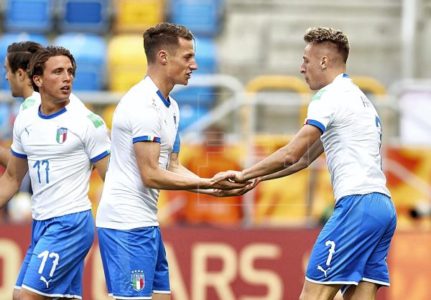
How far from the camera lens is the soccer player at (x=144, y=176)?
8.27m

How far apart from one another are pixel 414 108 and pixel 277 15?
2612 mm

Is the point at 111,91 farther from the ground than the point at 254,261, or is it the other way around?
the point at 111,91

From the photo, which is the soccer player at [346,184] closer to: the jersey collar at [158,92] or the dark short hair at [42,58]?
the jersey collar at [158,92]

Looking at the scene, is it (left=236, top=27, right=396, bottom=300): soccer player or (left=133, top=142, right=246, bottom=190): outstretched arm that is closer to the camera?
(left=133, top=142, right=246, bottom=190): outstretched arm

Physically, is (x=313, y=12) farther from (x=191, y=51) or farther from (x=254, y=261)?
(x=191, y=51)

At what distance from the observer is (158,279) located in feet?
28.1

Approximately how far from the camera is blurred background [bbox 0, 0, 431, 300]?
13164mm

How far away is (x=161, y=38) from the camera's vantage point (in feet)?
27.8

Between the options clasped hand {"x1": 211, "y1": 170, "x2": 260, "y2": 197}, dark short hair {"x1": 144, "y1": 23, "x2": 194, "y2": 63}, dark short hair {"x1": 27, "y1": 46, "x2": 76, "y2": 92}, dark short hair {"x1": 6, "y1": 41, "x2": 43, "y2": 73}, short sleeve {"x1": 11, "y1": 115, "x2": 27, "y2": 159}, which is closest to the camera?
dark short hair {"x1": 144, "y1": 23, "x2": 194, "y2": 63}

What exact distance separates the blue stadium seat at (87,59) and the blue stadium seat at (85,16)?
0.55 meters

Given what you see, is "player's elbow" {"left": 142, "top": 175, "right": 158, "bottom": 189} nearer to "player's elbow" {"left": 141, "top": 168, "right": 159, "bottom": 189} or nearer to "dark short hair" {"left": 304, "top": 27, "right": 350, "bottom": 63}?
"player's elbow" {"left": 141, "top": 168, "right": 159, "bottom": 189}

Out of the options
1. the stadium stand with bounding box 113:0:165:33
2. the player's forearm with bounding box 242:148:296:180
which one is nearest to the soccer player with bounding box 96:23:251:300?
the player's forearm with bounding box 242:148:296:180

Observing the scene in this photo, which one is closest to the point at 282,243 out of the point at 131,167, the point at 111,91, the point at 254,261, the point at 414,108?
the point at 254,261

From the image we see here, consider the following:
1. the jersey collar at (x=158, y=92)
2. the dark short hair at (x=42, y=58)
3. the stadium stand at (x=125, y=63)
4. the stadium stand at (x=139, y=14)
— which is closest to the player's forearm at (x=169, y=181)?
the jersey collar at (x=158, y=92)
